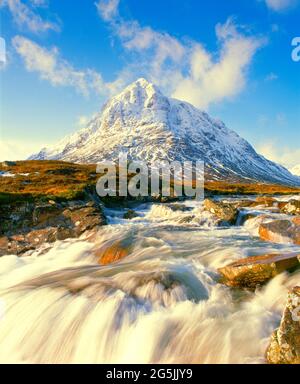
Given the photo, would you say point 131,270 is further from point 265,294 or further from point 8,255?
point 8,255

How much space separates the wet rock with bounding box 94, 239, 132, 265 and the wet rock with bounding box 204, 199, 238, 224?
1225 cm

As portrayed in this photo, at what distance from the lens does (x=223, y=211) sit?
3362 centimetres

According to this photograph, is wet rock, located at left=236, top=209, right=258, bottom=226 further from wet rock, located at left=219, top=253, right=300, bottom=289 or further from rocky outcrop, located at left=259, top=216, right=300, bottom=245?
wet rock, located at left=219, top=253, right=300, bottom=289

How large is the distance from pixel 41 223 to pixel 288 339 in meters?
24.0

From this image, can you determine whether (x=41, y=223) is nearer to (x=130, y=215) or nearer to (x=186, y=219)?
(x=130, y=215)

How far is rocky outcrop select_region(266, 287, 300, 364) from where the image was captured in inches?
350

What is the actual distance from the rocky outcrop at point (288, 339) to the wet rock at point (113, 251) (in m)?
12.4

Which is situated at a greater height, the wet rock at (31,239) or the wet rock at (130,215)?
the wet rock at (130,215)

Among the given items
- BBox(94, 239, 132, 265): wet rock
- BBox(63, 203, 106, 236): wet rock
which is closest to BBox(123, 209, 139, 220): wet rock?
BBox(63, 203, 106, 236): wet rock

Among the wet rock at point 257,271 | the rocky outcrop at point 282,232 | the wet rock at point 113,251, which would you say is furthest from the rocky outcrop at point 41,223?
the wet rock at point 257,271

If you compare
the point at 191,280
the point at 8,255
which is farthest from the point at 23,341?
the point at 8,255

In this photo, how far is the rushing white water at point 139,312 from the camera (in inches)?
420

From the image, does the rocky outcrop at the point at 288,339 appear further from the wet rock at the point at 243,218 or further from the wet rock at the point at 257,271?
the wet rock at the point at 243,218

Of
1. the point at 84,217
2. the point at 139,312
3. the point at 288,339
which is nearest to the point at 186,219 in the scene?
the point at 84,217
